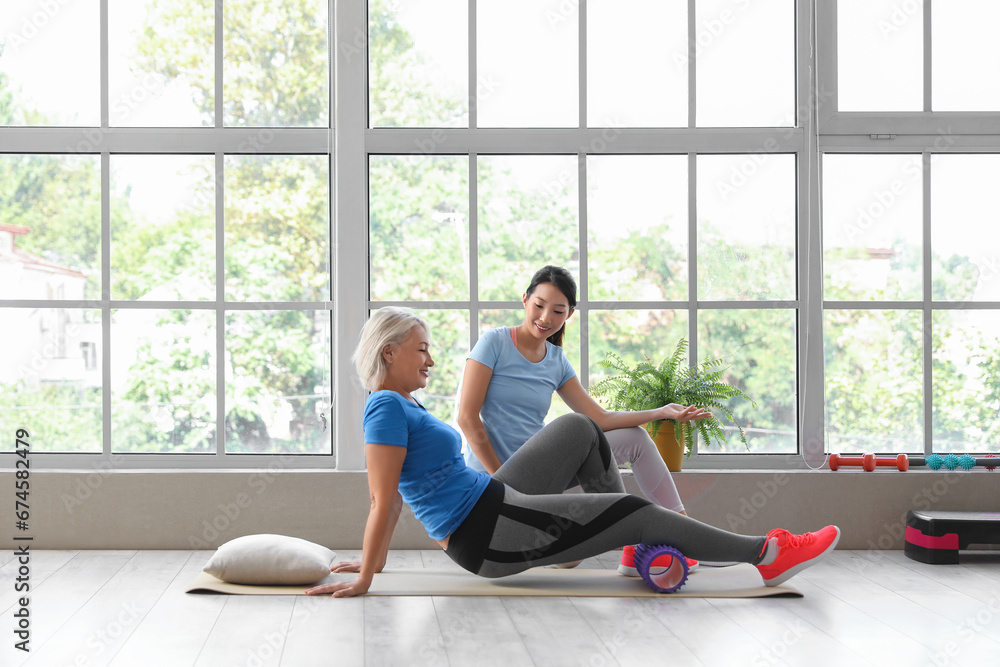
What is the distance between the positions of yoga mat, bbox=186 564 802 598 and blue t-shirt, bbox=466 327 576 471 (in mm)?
429

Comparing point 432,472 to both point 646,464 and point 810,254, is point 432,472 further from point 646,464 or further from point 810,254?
point 810,254

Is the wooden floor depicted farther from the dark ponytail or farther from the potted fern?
the dark ponytail

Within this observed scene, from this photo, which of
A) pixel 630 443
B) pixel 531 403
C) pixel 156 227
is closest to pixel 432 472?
pixel 531 403

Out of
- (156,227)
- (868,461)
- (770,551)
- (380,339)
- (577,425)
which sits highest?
(156,227)

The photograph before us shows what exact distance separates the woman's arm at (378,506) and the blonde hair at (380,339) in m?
0.22

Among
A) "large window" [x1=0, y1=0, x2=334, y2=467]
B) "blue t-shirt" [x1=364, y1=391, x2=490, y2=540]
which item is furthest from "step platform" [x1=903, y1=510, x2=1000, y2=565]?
"large window" [x1=0, y1=0, x2=334, y2=467]

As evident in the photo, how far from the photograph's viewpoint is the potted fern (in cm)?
354

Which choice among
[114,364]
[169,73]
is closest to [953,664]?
[114,364]

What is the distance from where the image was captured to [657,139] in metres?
3.81

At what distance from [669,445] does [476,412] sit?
98 cm

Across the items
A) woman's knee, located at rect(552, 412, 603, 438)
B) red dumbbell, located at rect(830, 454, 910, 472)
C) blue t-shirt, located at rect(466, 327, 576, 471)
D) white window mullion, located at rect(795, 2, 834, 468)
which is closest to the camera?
woman's knee, located at rect(552, 412, 603, 438)

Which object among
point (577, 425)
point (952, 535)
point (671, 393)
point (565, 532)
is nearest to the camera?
point (565, 532)

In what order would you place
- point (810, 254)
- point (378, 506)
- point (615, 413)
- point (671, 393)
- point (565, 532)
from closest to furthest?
point (378, 506) → point (565, 532) → point (615, 413) → point (671, 393) → point (810, 254)

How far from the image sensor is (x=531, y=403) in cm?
317
